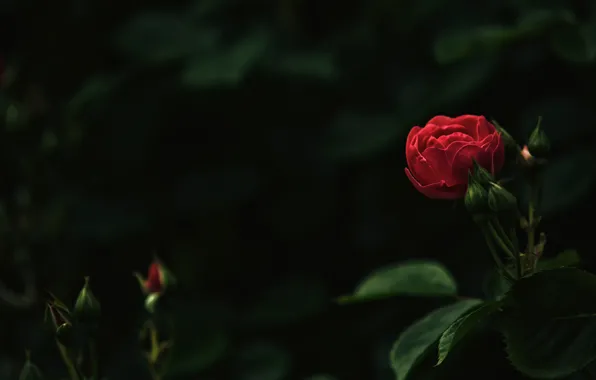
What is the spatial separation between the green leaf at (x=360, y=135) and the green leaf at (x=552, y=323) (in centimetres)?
88

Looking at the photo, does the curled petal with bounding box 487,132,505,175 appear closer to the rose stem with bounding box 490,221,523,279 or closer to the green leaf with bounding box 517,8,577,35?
the rose stem with bounding box 490,221,523,279

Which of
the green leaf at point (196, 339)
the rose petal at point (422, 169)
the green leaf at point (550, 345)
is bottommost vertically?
the green leaf at point (196, 339)

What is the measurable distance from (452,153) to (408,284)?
213mm

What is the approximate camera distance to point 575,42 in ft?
4.74

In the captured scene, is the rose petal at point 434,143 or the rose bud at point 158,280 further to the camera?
the rose bud at point 158,280

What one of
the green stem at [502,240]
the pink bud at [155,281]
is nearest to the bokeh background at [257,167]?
the pink bud at [155,281]

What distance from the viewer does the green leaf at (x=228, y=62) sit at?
1.70m

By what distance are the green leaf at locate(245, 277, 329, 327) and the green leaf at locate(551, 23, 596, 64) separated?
779 mm

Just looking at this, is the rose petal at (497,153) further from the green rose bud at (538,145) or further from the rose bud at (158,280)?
the rose bud at (158,280)

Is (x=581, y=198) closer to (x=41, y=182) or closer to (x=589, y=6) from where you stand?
(x=589, y=6)

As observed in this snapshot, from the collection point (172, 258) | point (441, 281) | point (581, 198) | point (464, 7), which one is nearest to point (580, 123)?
point (581, 198)

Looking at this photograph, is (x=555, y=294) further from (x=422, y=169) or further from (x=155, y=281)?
(x=155, y=281)

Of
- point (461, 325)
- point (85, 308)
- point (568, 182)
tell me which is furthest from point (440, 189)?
point (568, 182)

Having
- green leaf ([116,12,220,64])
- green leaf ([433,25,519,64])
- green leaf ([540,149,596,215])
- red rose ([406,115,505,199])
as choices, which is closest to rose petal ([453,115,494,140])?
red rose ([406,115,505,199])
